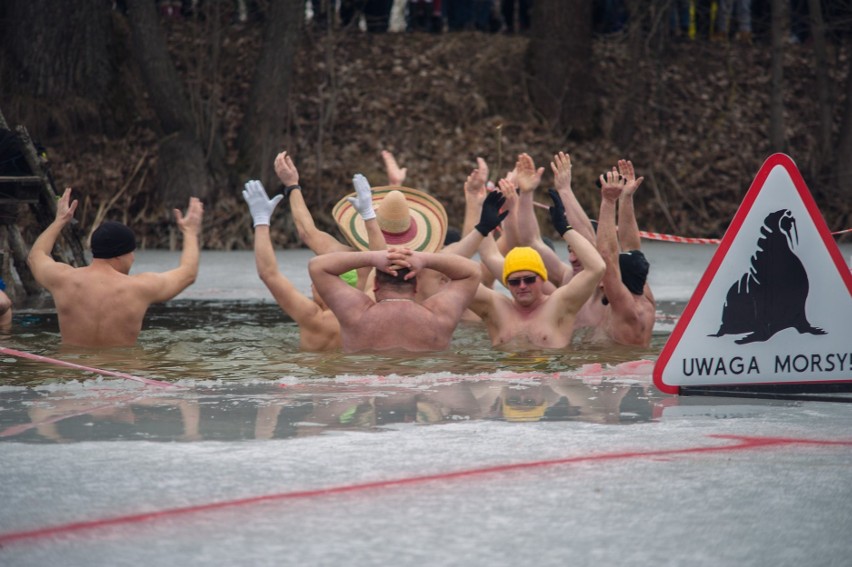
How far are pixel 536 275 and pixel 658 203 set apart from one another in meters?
14.0

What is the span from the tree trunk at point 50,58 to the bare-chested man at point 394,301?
13815 millimetres

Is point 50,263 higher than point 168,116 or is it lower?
lower

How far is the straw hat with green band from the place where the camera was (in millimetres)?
9320

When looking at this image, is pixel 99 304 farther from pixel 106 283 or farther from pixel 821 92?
pixel 821 92

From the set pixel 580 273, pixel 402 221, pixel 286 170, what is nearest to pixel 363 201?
pixel 402 221

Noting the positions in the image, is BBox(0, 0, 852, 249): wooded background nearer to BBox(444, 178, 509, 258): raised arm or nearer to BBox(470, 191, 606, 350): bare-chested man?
BBox(470, 191, 606, 350): bare-chested man

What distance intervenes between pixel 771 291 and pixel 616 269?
89.8 inches

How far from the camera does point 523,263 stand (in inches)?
360

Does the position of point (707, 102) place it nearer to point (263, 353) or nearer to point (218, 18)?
point (218, 18)

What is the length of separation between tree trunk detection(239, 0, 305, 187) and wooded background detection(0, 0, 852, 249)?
3 cm

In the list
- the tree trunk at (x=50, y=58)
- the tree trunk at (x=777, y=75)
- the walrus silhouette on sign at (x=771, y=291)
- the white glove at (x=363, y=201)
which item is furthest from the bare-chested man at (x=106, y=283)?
the tree trunk at (x=777, y=75)

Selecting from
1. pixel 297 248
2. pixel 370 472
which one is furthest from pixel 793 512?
pixel 297 248

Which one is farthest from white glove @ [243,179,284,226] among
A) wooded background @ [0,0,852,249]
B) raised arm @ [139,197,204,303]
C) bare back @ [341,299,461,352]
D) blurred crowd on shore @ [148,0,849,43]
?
blurred crowd on shore @ [148,0,849,43]

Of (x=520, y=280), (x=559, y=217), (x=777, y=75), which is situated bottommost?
(x=520, y=280)
